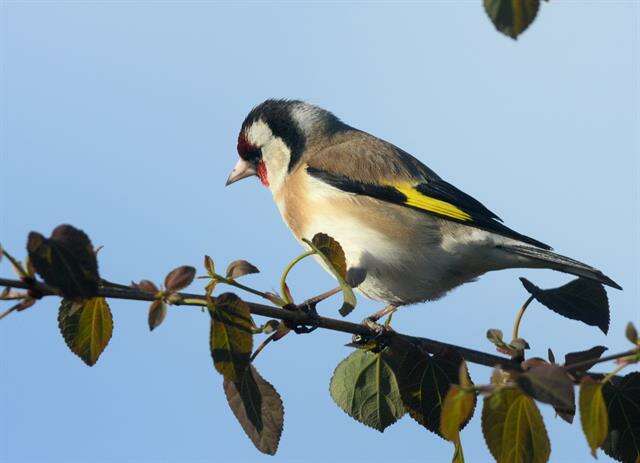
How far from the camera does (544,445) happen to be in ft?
7.48

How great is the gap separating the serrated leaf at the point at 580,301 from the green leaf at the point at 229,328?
128cm

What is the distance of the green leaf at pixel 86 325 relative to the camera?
8.38ft

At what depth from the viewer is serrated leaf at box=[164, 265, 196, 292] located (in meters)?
2.36

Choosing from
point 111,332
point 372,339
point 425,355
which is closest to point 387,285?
point 372,339

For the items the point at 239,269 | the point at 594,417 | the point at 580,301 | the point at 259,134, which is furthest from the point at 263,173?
the point at 594,417

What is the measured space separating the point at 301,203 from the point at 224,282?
2.95m

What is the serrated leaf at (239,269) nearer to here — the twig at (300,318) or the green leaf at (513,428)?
the twig at (300,318)

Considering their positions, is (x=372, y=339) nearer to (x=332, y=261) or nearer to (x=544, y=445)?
(x=332, y=261)

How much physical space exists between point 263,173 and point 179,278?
13.2ft

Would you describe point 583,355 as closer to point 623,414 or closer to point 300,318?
point 623,414

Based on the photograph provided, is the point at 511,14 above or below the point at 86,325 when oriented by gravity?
above

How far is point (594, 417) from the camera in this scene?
186 cm

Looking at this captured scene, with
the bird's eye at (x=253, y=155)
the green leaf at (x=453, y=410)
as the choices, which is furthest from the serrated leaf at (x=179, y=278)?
the bird's eye at (x=253, y=155)

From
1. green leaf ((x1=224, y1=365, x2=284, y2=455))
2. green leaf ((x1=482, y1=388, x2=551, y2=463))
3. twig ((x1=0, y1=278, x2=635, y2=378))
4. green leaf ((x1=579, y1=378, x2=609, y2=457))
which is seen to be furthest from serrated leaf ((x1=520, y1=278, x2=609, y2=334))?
green leaf ((x1=579, y1=378, x2=609, y2=457))
